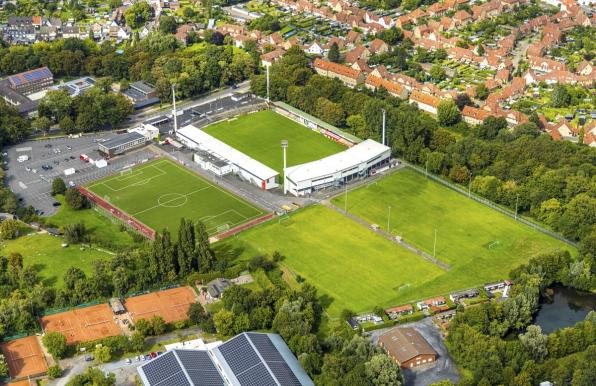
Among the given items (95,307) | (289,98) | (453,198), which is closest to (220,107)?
(289,98)

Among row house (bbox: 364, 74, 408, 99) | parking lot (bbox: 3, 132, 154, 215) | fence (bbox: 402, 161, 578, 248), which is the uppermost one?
row house (bbox: 364, 74, 408, 99)

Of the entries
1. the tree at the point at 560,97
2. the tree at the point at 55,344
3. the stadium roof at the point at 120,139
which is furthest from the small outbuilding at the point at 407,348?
the tree at the point at 560,97

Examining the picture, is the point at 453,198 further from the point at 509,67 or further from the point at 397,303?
the point at 509,67

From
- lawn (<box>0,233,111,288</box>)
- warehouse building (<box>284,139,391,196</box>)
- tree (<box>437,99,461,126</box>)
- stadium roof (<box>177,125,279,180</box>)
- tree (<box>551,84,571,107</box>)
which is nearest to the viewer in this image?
lawn (<box>0,233,111,288</box>)

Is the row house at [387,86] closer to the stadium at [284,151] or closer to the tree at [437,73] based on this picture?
the tree at [437,73]

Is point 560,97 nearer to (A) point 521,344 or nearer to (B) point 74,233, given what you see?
(A) point 521,344

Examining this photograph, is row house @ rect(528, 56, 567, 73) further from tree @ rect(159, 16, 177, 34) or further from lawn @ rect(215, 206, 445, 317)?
tree @ rect(159, 16, 177, 34)

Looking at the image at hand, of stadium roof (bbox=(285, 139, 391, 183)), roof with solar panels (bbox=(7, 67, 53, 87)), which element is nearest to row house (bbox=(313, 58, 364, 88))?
stadium roof (bbox=(285, 139, 391, 183))
